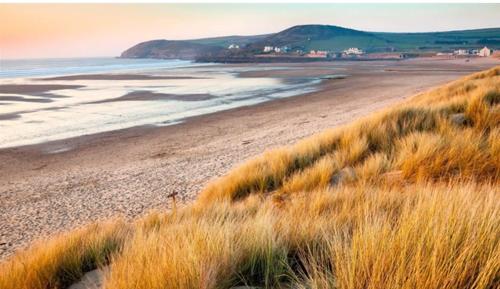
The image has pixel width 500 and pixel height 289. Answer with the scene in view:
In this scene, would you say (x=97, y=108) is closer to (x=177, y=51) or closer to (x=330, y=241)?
(x=330, y=241)

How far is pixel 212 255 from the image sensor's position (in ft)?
6.78

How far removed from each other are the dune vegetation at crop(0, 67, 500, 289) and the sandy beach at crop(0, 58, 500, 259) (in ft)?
12.3

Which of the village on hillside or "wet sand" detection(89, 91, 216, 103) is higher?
the village on hillside

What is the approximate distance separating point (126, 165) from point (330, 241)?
975 cm

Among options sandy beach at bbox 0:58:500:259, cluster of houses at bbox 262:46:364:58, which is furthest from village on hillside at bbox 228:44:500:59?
sandy beach at bbox 0:58:500:259

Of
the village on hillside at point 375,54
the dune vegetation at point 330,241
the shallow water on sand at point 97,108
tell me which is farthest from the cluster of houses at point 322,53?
the dune vegetation at point 330,241

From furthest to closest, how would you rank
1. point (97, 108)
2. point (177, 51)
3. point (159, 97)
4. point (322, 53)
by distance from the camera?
1. point (177, 51)
2. point (322, 53)
3. point (159, 97)
4. point (97, 108)

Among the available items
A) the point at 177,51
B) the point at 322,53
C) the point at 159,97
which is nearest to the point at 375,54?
the point at 322,53

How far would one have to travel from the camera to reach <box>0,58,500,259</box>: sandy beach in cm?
732

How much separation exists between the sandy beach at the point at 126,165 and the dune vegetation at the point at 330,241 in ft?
12.3

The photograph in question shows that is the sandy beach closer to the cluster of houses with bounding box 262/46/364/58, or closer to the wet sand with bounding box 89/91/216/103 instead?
the wet sand with bounding box 89/91/216/103

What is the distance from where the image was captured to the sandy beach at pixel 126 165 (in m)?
7.32

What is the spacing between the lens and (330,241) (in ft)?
7.17

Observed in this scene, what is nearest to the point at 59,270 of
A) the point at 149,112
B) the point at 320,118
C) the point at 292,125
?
the point at 292,125
